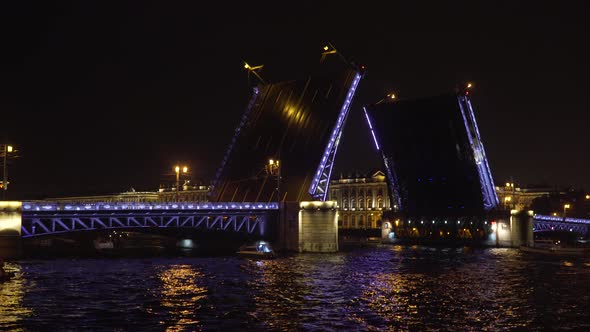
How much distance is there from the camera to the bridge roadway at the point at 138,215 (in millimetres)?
43062

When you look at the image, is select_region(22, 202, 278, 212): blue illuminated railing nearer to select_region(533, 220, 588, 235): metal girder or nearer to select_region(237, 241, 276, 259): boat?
select_region(237, 241, 276, 259): boat

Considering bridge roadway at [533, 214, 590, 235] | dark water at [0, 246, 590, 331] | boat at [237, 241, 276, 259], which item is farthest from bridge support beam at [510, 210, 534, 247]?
boat at [237, 241, 276, 259]

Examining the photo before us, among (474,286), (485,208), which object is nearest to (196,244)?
(485,208)

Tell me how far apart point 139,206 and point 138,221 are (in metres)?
7.33

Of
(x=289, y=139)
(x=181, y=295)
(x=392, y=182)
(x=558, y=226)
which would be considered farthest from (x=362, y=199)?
(x=181, y=295)

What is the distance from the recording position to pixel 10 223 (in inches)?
1609

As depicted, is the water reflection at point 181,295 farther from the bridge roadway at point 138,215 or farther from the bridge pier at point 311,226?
the bridge pier at point 311,226

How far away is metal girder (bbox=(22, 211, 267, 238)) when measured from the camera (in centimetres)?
4341

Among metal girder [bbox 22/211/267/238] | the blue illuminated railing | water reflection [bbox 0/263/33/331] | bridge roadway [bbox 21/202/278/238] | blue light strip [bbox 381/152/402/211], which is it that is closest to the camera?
water reflection [bbox 0/263/33/331]

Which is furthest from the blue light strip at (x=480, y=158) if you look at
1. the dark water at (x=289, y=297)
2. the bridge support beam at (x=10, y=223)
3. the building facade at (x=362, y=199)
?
the building facade at (x=362, y=199)

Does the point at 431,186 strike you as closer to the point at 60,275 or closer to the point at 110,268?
the point at 110,268

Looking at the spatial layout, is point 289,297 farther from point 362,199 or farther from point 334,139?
point 362,199

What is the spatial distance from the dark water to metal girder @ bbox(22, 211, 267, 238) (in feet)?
7.88

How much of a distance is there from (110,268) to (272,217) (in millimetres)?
19969
